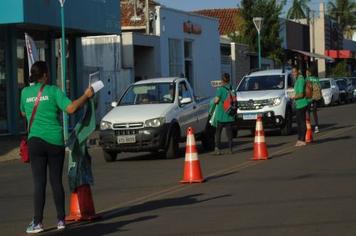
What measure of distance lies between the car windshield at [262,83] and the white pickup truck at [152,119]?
503cm

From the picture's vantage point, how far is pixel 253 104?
2200 cm

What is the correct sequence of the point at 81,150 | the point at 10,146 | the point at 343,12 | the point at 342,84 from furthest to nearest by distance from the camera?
1. the point at 343,12
2. the point at 342,84
3. the point at 10,146
4. the point at 81,150

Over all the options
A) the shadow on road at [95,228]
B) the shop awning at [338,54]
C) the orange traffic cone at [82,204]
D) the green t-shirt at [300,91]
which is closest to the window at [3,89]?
the green t-shirt at [300,91]

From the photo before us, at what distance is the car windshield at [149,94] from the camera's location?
17.3 metres

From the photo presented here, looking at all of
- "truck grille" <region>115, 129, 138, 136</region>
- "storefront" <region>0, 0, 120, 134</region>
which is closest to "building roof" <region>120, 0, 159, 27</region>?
"storefront" <region>0, 0, 120, 134</region>

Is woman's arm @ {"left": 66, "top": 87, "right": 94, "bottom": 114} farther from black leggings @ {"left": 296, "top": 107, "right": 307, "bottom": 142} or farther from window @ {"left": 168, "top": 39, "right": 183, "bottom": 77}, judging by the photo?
window @ {"left": 168, "top": 39, "right": 183, "bottom": 77}

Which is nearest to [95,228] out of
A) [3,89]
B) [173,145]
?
[173,145]

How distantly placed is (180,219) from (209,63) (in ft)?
110

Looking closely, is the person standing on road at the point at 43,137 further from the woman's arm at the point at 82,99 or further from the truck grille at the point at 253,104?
the truck grille at the point at 253,104

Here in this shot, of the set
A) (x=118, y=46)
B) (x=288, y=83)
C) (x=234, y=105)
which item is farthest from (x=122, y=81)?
(x=234, y=105)

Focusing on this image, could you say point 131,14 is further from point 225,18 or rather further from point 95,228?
point 95,228

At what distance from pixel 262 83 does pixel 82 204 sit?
577 inches

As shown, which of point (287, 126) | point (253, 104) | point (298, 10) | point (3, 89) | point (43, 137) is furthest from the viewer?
point (298, 10)

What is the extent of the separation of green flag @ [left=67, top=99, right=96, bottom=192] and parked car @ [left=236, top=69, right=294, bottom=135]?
13056 millimetres
